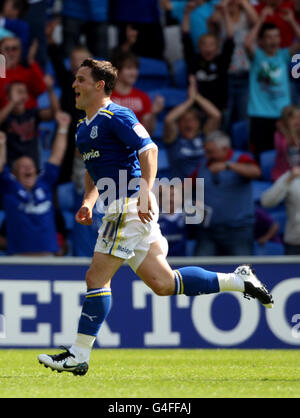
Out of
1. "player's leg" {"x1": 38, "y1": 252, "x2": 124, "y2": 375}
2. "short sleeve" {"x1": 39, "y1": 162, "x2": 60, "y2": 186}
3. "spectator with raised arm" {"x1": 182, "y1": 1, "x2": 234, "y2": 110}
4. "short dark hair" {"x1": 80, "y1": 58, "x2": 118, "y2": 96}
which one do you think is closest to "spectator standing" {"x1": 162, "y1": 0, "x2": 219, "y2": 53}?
"spectator with raised arm" {"x1": 182, "y1": 1, "x2": 234, "y2": 110}

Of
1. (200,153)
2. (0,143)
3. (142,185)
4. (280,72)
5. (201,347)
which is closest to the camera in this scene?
(142,185)

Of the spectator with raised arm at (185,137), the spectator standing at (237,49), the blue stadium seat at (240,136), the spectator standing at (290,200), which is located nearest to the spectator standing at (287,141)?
the spectator standing at (290,200)

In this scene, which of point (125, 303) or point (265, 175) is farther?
point (265, 175)

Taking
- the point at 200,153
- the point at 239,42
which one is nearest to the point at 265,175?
the point at 200,153

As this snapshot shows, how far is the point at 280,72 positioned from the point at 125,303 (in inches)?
166

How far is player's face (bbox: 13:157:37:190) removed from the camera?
10.3 m

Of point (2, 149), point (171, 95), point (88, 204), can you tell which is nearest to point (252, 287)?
point (88, 204)

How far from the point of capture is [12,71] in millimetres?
11281

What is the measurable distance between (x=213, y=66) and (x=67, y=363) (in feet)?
21.9

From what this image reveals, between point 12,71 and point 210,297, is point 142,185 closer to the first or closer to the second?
point 210,297

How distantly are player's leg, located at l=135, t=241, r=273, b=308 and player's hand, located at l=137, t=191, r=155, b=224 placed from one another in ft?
1.12

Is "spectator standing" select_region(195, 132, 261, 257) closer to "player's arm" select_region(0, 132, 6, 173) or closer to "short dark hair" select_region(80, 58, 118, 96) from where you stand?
"player's arm" select_region(0, 132, 6, 173)

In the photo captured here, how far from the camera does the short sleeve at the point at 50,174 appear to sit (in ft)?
34.2

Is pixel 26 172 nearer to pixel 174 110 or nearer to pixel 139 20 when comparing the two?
pixel 174 110
